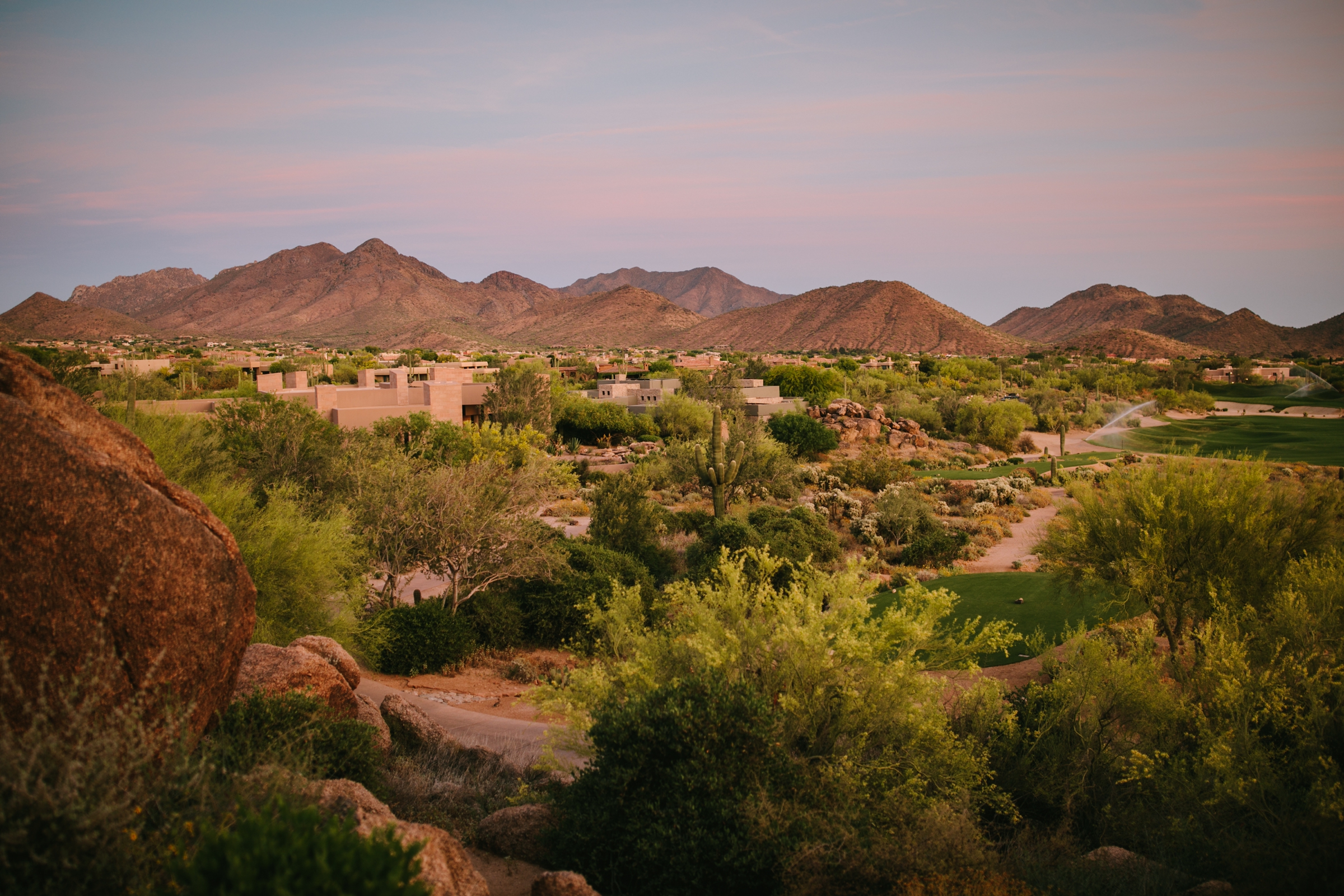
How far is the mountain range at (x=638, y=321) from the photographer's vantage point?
391ft

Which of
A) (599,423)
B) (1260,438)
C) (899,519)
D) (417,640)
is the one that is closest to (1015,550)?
(899,519)

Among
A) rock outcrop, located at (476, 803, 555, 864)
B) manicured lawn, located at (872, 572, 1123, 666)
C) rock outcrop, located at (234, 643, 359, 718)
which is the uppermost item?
rock outcrop, located at (234, 643, 359, 718)

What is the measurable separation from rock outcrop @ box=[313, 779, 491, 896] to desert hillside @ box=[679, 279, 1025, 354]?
395ft

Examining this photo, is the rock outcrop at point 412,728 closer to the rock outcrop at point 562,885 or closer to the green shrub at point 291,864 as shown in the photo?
the rock outcrop at point 562,885

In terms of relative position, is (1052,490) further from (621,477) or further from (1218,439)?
(621,477)

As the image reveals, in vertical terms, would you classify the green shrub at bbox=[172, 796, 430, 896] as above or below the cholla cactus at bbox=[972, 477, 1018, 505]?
above

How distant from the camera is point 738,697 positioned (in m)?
7.13

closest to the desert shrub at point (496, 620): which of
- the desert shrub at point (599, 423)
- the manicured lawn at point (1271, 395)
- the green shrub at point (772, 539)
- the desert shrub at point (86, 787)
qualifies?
the green shrub at point (772, 539)

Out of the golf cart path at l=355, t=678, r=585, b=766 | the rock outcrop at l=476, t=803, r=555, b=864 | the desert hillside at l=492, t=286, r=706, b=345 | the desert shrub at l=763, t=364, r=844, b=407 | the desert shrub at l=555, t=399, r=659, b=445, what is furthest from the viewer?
the desert hillside at l=492, t=286, r=706, b=345

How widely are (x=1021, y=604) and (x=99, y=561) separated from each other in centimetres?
1719

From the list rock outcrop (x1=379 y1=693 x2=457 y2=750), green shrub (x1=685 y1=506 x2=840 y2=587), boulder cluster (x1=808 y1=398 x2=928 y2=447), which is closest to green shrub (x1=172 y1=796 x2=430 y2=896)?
rock outcrop (x1=379 y1=693 x2=457 y2=750)

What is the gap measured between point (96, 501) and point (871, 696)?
693cm

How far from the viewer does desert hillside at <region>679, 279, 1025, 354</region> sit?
121 m

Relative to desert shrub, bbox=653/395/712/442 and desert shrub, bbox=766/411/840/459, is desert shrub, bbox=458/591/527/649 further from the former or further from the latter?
desert shrub, bbox=653/395/712/442
